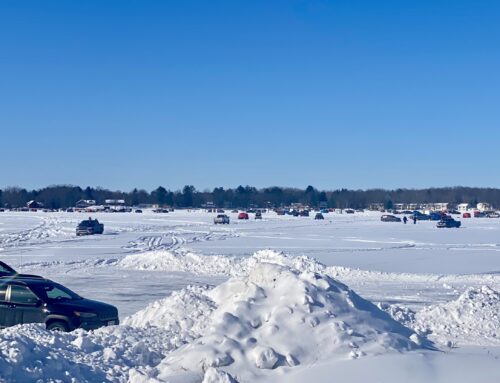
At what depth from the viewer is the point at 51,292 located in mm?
14312

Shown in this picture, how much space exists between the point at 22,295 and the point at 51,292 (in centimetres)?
65

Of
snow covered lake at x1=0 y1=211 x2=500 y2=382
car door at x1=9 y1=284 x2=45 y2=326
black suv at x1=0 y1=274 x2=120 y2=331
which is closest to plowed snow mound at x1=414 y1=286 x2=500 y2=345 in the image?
snow covered lake at x1=0 y1=211 x2=500 y2=382

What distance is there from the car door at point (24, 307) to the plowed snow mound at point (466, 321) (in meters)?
7.02

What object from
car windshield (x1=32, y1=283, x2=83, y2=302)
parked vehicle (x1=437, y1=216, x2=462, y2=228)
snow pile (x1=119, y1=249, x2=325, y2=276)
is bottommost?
snow pile (x1=119, y1=249, x2=325, y2=276)

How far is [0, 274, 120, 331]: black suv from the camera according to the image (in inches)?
533

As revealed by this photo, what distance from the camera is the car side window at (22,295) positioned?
13719mm

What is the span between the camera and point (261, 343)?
9.41 meters

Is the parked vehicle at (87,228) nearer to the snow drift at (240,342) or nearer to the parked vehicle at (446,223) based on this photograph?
the parked vehicle at (446,223)

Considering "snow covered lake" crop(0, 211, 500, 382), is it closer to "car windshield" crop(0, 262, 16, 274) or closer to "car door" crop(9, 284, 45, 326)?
"car door" crop(9, 284, 45, 326)

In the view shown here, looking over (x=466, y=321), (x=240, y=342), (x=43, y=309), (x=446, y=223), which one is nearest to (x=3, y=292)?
(x=43, y=309)

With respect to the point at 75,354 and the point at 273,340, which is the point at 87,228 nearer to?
the point at 75,354

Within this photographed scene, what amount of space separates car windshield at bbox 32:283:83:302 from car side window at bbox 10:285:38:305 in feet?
0.47

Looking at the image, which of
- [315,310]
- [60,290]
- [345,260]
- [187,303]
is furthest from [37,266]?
[315,310]

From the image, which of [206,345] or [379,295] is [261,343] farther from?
[379,295]
